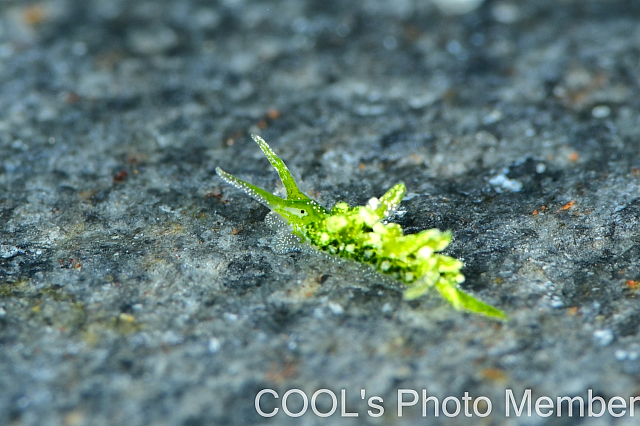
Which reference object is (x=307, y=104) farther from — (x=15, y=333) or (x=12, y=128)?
(x=15, y=333)

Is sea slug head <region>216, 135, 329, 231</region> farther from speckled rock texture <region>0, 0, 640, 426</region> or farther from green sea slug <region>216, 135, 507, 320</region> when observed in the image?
speckled rock texture <region>0, 0, 640, 426</region>

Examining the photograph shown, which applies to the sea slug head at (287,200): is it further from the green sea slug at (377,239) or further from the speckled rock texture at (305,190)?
the speckled rock texture at (305,190)

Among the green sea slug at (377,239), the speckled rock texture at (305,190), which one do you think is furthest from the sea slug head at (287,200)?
the speckled rock texture at (305,190)

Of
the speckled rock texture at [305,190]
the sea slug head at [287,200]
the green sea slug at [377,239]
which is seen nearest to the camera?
the speckled rock texture at [305,190]

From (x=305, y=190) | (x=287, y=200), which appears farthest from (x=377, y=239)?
(x=305, y=190)

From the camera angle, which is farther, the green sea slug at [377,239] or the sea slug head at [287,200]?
the sea slug head at [287,200]

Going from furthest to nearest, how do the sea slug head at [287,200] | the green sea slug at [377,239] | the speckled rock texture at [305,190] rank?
1. the sea slug head at [287,200]
2. the green sea slug at [377,239]
3. the speckled rock texture at [305,190]
